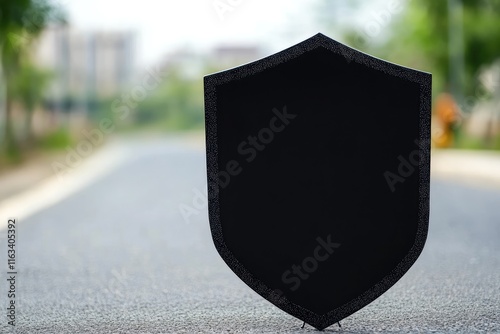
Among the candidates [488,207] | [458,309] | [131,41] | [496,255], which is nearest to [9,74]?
[488,207]

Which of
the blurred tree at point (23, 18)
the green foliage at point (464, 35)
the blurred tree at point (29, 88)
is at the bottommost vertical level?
the blurred tree at point (23, 18)

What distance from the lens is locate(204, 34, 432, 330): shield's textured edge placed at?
4590 mm

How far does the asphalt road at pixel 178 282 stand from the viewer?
521cm

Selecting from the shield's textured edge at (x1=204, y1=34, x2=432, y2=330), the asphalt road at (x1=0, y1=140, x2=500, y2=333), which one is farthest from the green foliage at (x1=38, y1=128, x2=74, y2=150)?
the shield's textured edge at (x1=204, y1=34, x2=432, y2=330)

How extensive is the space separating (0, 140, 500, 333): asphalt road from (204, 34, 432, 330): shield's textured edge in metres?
0.22

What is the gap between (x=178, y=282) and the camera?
22.9 ft

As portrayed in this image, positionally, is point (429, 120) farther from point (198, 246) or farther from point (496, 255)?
point (198, 246)

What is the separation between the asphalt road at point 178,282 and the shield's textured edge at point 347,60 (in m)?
0.22

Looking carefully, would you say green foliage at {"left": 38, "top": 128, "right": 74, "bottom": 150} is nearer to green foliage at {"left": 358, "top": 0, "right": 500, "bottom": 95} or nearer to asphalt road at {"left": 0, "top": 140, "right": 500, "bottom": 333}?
green foliage at {"left": 358, "top": 0, "right": 500, "bottom": 95}

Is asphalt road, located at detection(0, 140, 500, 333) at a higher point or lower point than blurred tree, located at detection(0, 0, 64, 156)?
lower

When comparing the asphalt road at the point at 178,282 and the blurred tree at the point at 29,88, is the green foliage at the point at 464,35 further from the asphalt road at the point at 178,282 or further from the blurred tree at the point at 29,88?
the asphalt road at the point at 178,282

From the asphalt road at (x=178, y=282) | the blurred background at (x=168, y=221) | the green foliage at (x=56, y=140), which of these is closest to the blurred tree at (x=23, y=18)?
the blurred background at (x=168, y=221)

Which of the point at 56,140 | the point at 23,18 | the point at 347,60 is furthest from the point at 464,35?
the point at 347,60

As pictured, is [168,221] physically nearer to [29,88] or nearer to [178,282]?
[178,282]
